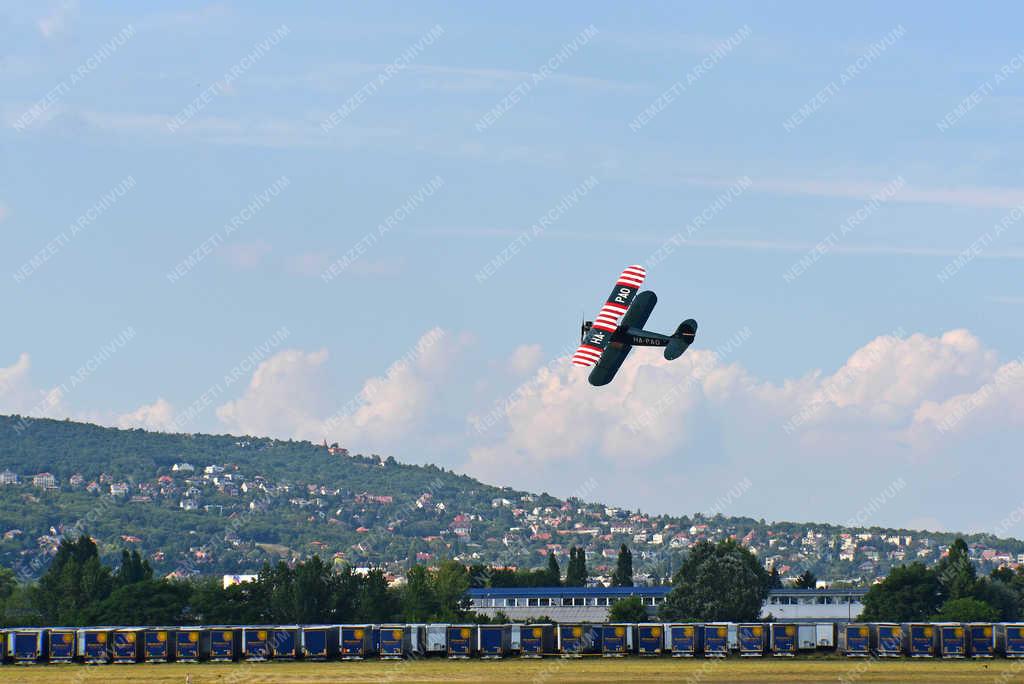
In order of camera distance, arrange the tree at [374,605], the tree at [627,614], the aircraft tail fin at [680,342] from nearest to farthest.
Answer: the aircraft tail fin at [680,342] < the tree at [627,614] < the tree at [374,605]

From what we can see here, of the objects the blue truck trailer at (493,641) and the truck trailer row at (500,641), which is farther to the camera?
the blue truck trailer at (493,641)

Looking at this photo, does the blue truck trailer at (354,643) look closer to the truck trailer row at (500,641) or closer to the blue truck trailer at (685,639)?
the truck trailer row at (500,641)

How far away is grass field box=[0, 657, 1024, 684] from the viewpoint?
88000mm

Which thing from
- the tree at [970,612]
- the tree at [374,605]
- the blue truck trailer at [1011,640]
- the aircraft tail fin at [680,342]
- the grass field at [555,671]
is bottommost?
the grass field at [555,671]

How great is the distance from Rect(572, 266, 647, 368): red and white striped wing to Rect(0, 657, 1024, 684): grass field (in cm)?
1868

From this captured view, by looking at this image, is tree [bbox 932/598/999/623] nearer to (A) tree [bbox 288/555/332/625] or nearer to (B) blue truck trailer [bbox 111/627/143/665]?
(A) tree [bbox 288/555/332/625]

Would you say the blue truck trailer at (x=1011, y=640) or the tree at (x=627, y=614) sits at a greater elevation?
the tree at (x=627, y=614)

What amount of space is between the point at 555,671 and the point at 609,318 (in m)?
21.9

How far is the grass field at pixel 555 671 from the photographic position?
8800 cm

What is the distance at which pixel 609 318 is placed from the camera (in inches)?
3834

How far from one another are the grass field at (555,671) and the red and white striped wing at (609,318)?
18680 mm

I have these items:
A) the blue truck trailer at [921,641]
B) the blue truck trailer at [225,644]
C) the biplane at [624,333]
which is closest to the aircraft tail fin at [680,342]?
the biplane at [624,333]

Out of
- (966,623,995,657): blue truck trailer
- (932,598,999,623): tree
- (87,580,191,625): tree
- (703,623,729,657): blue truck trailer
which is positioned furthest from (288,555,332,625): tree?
(966,623,995,657): blue truck trailer

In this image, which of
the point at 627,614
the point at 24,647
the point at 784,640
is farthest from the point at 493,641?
the point at 627,614
